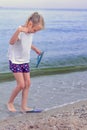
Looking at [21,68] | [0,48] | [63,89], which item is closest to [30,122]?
[21,68]

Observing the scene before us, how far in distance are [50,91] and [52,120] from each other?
103 inches

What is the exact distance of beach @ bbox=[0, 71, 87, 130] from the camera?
5.60 metres

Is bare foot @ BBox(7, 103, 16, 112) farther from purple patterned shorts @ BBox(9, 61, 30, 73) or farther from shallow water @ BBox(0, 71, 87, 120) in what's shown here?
purple patterned shorts @ BBox(9, 61, 30, 73)

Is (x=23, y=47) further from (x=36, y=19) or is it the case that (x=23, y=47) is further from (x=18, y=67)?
(x=36, y=19)

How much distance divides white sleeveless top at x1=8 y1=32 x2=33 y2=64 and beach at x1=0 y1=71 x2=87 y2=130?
0.78 m

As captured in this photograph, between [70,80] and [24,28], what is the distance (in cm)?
381

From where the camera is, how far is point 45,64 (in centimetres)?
1412

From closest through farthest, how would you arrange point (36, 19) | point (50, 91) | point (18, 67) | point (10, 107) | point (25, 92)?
point (36, 19), point (18, 67), point (25, 92), point (10, 107), point (50, 91)

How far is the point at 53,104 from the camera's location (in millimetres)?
7398

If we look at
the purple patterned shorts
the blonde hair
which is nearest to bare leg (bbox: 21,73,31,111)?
the purple patterned shorts

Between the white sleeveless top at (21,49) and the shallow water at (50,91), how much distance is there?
0.83 m

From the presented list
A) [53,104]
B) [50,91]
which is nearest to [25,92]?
[53,104]

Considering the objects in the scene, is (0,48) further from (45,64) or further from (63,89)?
(63,89)

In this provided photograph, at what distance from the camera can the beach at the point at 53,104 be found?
5595 millimetres
